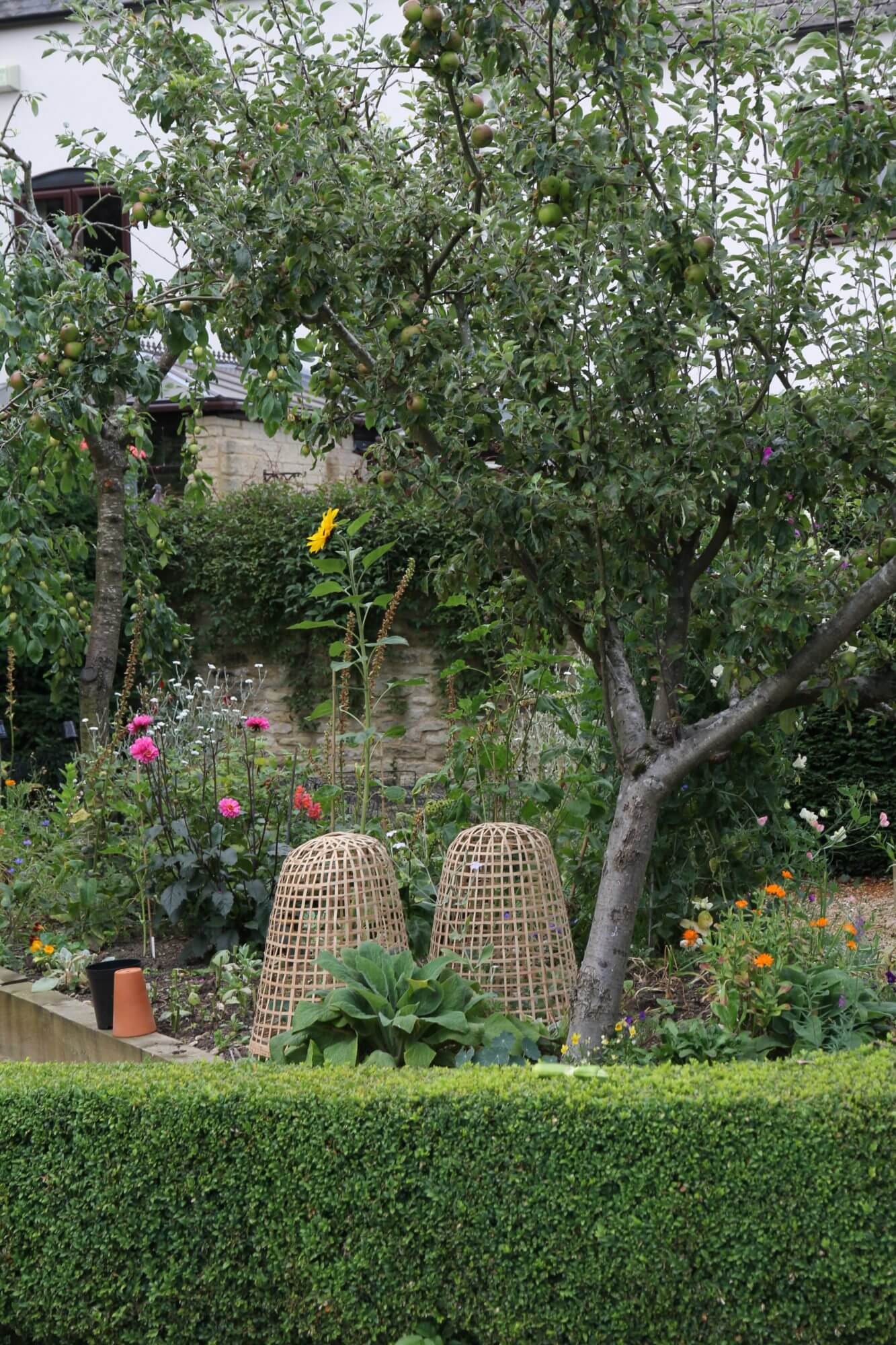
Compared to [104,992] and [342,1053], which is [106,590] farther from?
[342,1053]

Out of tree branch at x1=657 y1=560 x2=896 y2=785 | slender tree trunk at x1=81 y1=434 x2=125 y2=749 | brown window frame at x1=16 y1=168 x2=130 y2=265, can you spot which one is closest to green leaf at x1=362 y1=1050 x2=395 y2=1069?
tree branch at x1=657 y1=560 x2=896 y2=785

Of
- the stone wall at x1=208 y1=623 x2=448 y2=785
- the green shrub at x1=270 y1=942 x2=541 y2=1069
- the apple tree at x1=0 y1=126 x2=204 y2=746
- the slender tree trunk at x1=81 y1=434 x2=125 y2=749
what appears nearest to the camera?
the green shrub at x1=270 y1=942 x2=541 y2=1069

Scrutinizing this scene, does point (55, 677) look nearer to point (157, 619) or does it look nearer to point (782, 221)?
point (157, 619)

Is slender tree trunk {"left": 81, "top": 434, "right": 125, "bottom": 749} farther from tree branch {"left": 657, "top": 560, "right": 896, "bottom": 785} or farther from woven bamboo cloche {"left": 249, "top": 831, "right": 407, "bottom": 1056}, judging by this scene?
tree branch {"left": 657, "top": 560, "right": 896, "bottom": 785}

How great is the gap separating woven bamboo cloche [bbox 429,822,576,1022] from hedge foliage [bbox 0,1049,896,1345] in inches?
37.1

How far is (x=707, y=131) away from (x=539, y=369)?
842mm

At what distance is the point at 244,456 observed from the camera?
12.1 metres

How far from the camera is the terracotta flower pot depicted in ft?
13.7

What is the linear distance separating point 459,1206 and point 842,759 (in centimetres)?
532

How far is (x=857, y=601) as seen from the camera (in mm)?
3533

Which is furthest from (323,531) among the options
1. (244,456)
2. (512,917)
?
(244,456)

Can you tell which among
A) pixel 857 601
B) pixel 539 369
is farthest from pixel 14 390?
pixel 857 601

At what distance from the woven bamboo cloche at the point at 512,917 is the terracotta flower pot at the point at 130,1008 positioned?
1.01 meters

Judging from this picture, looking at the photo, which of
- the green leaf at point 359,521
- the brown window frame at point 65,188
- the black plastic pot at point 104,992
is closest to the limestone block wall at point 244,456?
the brown window frame at point 65,188
